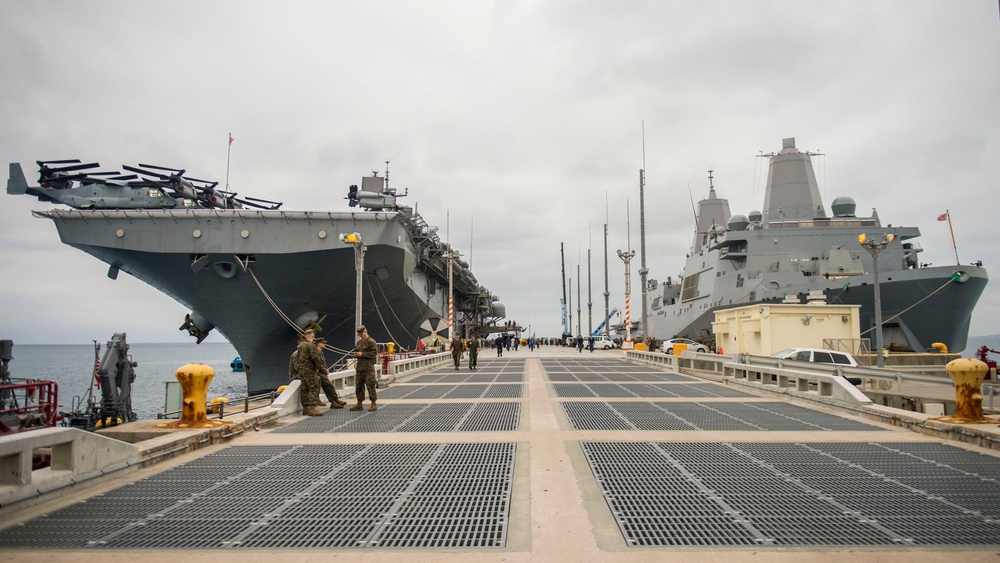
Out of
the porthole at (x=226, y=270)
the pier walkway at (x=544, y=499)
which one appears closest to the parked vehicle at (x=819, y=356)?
the pier walkway at (x=544, y=499)

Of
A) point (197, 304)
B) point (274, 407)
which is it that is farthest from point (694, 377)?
point (197, 304)

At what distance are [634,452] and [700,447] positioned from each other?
0.90m

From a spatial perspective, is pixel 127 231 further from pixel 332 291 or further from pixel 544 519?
pixel 544 519

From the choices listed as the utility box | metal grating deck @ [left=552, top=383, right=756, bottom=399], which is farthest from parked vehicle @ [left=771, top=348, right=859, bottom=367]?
the utility box

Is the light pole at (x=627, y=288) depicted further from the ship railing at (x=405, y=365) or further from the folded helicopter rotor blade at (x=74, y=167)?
the folded helicopter rotor blade at (x=74, y=167)

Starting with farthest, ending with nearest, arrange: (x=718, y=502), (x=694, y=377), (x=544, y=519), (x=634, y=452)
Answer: (x=694, y=377), (x=634, y=452), (x=718, y=502), (x=544, y=519)

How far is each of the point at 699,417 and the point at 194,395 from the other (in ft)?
24.4

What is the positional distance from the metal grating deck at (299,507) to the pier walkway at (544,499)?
0.02m

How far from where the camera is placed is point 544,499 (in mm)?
4664

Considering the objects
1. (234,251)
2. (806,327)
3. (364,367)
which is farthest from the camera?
(234,251)

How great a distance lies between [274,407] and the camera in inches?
357

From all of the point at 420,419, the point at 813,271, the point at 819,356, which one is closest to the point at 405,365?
the point at 420,419

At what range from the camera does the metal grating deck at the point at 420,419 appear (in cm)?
827

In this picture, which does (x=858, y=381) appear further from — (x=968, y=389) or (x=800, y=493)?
(x=800, y=493)
